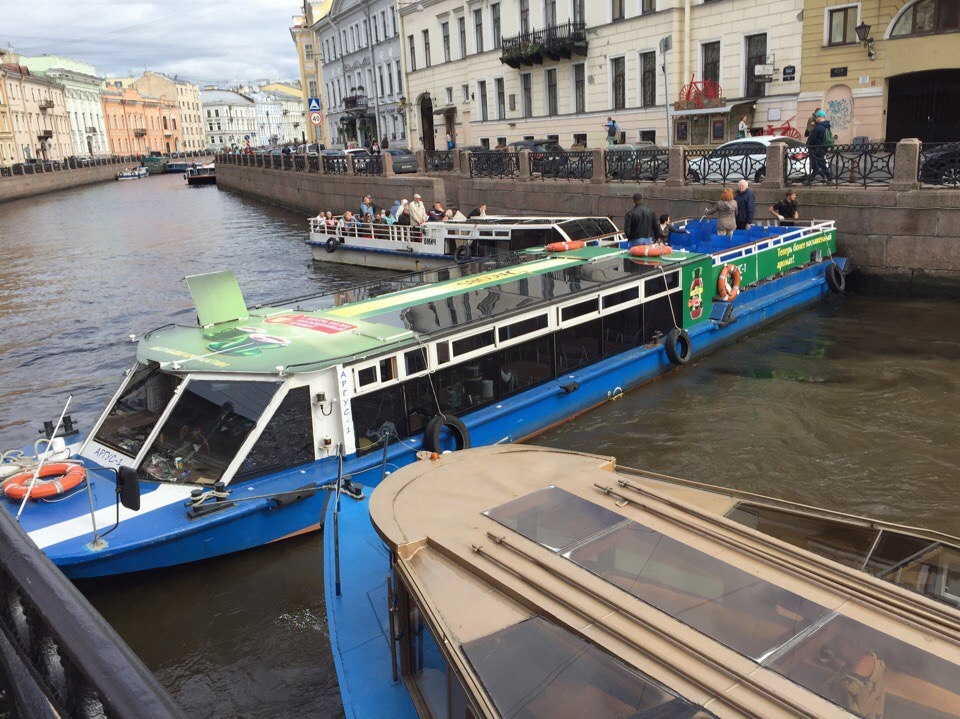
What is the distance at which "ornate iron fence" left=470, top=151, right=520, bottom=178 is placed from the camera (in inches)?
1009

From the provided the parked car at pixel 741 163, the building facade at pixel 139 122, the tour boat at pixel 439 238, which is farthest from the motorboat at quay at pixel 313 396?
the building facade at pixel 139 122

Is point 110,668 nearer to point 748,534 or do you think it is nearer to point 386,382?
point 748,534

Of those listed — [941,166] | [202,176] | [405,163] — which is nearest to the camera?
[941,166]

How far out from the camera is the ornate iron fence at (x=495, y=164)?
25.6 metres

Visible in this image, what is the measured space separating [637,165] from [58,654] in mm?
21357

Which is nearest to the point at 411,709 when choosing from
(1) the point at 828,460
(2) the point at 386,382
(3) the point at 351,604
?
(3) the point at 351,604

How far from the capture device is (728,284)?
44.9 feet

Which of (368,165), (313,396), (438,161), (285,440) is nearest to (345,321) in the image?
(313,396)

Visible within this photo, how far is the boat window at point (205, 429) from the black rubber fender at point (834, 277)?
508 inches

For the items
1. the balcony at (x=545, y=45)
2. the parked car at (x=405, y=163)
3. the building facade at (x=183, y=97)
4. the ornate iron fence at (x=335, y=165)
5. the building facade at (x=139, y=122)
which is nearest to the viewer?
the balcony at (x=545, y=45)

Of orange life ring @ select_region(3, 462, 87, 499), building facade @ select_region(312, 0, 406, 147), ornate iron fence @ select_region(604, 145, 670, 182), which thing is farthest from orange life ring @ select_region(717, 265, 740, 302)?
building facade @ select_region(312, 0, 406, 147)

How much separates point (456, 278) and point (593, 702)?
8.79m

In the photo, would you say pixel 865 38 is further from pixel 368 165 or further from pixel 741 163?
pixel 368 165

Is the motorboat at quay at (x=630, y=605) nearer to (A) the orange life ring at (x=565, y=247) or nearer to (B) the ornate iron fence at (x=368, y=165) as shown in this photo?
(A) the orange life ring at (x=565, y=247)
